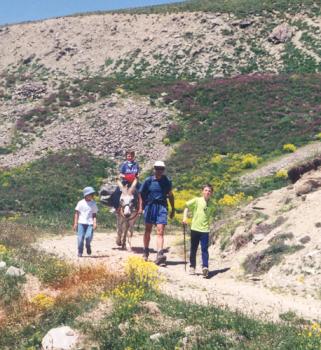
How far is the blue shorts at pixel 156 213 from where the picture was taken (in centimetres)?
1162

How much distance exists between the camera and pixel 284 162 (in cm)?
3250

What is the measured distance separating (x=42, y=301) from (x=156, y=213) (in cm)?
391

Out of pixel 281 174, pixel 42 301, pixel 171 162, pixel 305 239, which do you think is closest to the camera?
pixel 42 301

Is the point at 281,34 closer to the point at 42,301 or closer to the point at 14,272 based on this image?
the point at 14,272

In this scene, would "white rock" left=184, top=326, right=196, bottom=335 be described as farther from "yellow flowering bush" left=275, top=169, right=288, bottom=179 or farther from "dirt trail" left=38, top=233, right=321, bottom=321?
"yellow flowering bush" left=275, top=169, right=288, bottom=179

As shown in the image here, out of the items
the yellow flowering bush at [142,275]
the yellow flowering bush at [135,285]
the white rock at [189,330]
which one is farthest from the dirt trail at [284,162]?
the white rock at [189,330]

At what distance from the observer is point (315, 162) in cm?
1645

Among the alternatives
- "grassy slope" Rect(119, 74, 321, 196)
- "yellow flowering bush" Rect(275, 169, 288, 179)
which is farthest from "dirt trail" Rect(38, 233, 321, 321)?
"grassy slope" Rect(119, 74, 321, 196)

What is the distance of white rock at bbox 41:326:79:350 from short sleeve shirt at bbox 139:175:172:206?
4.49 metres

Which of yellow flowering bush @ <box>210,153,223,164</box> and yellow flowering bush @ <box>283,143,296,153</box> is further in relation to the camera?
yellow flowering bush @ <box>210,153,223,164</box>

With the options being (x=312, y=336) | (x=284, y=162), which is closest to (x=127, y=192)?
(x=312, y=336)

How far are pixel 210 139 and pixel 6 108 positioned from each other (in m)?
22.3

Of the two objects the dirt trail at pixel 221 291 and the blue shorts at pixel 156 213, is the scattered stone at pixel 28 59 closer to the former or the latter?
the dirt trail at pixel 221 291

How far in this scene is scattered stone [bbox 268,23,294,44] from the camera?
188ft
